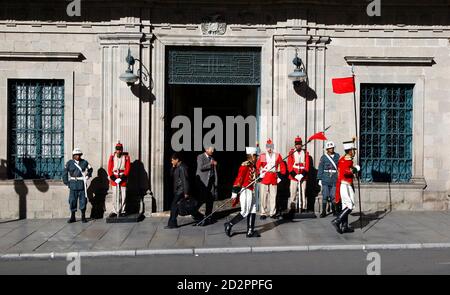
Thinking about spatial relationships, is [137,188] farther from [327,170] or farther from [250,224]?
[327,170]

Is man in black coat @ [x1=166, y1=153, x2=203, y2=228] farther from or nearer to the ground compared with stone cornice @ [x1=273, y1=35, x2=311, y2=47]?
nearer to the ground

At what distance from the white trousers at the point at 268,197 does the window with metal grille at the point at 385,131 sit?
2588mm

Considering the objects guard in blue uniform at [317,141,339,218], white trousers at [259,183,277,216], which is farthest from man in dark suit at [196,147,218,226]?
guard in blue uniform at [317,141,339,218]

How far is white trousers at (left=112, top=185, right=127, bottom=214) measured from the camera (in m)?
13.9

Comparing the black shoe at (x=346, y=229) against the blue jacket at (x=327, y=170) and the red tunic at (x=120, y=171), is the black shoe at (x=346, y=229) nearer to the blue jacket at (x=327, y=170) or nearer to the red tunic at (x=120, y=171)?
the blue jacket at (x=327, y=170)

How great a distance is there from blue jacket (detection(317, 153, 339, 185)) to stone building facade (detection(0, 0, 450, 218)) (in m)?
0.78

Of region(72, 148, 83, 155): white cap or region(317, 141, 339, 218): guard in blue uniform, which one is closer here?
region(72, 148, 83, 155): white cap

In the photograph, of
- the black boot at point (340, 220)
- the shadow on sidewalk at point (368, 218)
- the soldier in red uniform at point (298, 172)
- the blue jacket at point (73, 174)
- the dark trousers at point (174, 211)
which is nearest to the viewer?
the black boot at point (340, 220)

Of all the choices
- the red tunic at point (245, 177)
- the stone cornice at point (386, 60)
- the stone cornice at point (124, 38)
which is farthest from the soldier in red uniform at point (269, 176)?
the stone cornice at point (124, 38)

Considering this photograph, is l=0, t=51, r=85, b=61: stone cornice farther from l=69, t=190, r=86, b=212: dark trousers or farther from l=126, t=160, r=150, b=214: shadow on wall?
l=69, t=190, r=86, b=212: dark trousers

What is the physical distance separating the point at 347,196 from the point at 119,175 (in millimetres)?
5385

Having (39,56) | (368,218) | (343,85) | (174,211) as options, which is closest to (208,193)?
(174,211)

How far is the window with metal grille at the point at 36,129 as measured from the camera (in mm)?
14602
